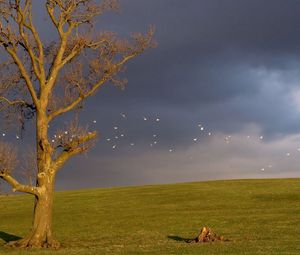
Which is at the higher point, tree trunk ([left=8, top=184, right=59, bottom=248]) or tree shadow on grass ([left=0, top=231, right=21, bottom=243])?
tree trunk ([left=8, top=184, right=59, bottom=248])

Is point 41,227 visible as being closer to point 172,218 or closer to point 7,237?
point 7,237

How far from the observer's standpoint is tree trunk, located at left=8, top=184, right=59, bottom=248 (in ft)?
110

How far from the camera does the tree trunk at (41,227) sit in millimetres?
33531

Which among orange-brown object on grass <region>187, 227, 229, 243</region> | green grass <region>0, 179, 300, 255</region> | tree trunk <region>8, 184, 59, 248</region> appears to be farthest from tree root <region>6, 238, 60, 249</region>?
orange-brown object on grass <region>187, 227, 229, 243</region>

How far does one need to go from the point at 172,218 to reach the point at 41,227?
59.7 feet

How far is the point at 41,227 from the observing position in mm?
33750

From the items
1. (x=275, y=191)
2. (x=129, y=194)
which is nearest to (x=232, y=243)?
(x=275, y=191)

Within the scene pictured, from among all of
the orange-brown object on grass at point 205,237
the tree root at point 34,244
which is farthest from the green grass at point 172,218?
the orange-brown object on grass at point 205,237

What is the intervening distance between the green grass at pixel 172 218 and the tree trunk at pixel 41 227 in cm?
131

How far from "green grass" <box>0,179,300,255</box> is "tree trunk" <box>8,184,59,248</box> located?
1309 mm

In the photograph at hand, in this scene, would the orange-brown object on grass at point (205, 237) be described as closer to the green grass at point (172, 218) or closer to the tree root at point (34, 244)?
the green grass at point (172, 218)

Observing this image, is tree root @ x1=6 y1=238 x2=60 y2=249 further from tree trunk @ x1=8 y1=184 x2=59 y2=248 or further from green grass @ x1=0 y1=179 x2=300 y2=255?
green grass @ x1=0 y1=179 x2=300 y2=255

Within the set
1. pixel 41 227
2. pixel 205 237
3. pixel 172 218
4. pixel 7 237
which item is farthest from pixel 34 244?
pixel 172 218

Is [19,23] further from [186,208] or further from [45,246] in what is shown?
[186,208]
